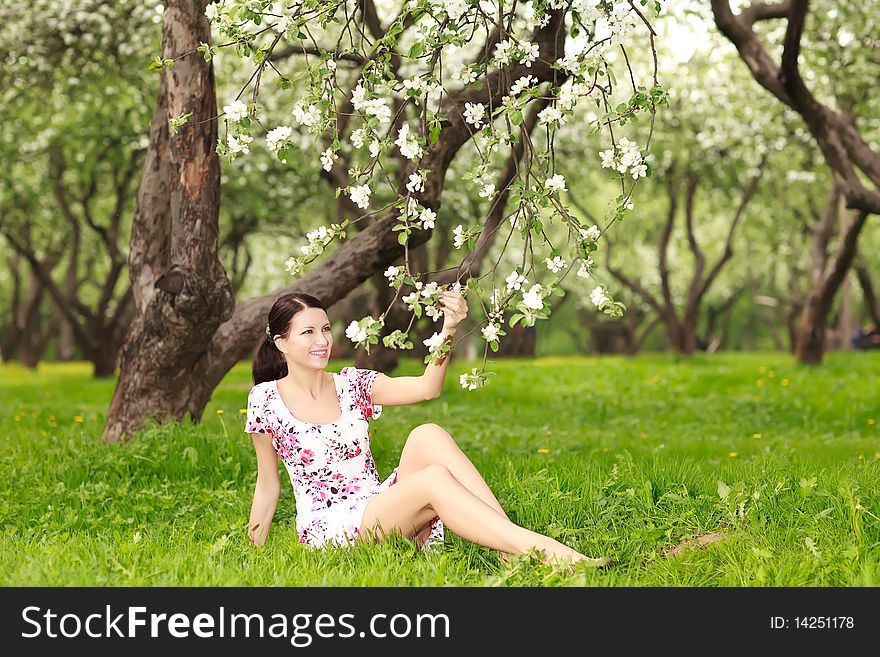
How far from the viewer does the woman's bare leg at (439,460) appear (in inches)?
213

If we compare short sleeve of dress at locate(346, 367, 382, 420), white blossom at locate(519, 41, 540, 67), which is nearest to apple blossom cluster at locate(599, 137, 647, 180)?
white blossom at locate(519, 41, 540, 67)

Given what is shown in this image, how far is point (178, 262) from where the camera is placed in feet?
26.6

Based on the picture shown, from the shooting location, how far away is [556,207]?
4.88 metres

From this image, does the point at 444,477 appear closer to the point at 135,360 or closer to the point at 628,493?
the point at 628,493

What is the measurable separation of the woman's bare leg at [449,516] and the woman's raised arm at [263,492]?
0.66 m

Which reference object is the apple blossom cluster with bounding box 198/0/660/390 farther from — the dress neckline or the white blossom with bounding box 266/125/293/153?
the dress neckline

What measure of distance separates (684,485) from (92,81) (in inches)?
406

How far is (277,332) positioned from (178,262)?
2.69 meters

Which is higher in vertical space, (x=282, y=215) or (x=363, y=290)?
(x=282, y=215)

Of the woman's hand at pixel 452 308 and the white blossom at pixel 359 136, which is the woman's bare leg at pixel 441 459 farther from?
the white blossom at pixel 359 136

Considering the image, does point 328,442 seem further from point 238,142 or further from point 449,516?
point 238,142

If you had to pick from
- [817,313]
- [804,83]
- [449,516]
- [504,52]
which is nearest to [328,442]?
[449,516]

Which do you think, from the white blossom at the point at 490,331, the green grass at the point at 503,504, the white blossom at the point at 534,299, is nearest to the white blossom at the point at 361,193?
the white blossom at the point at 490,331

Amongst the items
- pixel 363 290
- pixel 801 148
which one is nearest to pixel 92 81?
pixel 363 290
